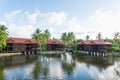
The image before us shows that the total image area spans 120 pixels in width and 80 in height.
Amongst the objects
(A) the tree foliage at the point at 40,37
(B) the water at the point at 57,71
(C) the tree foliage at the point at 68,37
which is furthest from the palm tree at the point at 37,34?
(B) the water at the point at 57,71

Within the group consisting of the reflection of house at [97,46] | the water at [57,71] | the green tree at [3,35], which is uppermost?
the green tree at [3,35]

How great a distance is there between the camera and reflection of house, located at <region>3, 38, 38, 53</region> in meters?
96.8

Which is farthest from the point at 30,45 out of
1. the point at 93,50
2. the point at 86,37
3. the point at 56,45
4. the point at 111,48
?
the point at 86,37

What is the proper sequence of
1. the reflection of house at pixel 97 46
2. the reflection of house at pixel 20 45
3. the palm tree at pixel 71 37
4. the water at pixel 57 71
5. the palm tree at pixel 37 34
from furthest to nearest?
the palm tree at pixel 71 37 < the palm tree at pixel 37 34 < the reflection of house at pixel 97 46 < the reflection of house at pixel 20 45 < the water at pixel 57 71

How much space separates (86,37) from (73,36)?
2305 centimetres

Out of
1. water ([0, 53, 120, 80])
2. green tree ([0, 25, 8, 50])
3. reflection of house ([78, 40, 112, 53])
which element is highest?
green tree ([0, 25, 8, 50])

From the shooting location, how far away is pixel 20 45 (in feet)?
332

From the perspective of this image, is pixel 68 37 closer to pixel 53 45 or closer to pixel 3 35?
pixel 53 45

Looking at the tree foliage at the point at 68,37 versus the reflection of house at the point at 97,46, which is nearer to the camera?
the reflection of house at the point at 97,46

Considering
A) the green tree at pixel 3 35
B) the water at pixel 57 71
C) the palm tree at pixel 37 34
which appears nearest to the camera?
the water at pixel 57 71

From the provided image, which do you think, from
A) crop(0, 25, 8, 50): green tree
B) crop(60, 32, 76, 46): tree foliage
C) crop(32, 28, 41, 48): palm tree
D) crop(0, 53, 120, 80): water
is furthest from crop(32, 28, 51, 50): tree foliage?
crop(0, 53, 120, 80): water

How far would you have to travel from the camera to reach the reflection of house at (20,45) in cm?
9675

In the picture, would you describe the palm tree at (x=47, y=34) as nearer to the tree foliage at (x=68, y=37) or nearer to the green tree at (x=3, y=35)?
the tree foliage at (x=68, y=37)

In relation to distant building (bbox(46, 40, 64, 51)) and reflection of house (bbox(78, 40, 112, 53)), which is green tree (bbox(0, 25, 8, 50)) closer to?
distant building (bbox(46, 40, 64, 51))
